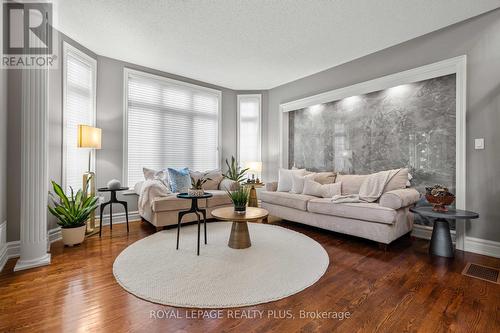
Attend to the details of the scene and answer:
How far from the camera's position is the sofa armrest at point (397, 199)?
2.79 meters

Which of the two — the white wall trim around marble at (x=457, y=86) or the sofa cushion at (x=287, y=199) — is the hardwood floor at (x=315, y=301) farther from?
the sofa cushion at (x=287, y=199)

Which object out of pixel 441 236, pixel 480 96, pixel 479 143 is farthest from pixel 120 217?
pixel 480 96

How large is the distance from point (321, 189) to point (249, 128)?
2.47 meters

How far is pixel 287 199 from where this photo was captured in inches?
153

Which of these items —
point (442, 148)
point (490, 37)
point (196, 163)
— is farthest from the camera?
→ point (196, 163)

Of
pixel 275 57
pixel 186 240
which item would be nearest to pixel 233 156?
pixel 275 57

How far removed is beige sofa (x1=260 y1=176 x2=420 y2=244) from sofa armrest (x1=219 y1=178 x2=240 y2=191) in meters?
0.91

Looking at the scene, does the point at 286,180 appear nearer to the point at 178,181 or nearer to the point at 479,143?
the point at 178,181

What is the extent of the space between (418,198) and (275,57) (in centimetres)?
297

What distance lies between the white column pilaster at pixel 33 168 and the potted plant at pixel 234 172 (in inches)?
125

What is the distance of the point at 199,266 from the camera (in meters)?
2.30

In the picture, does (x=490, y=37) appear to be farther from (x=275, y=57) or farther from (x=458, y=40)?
(x=275, y=57)

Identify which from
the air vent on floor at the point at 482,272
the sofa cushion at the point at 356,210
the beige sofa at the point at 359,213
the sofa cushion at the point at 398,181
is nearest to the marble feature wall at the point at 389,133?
the sofa cushion at the point at 398,181

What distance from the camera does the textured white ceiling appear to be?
104 inches
